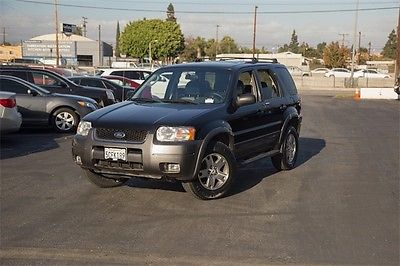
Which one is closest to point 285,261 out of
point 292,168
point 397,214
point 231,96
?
point 397,214

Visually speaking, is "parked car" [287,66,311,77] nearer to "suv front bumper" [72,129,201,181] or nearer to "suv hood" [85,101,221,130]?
"suv hood" [85,101,221,130]

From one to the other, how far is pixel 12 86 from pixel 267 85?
6.95 meters

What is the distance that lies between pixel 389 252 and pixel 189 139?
2.52m

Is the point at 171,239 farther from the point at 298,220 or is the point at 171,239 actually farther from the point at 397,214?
the point at 397,214

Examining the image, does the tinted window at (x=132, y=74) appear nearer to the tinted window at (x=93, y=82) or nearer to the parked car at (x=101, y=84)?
the parked car at (x=101, y=84)

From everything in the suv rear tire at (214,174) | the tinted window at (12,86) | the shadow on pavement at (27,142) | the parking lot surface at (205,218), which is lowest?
the shadow on pavement at (27,142)

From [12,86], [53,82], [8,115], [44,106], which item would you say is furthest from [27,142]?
[53,82]

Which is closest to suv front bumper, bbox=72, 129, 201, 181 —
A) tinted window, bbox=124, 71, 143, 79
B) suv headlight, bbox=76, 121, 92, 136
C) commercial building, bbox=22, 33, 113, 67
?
suv headlight, bbox=76, 121, 92, 136

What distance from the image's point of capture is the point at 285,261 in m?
4.43

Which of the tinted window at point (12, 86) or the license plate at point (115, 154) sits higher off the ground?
the tinted window at point (12, 86)

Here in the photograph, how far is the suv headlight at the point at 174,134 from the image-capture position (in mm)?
6000

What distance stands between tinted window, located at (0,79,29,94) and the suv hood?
633 cm

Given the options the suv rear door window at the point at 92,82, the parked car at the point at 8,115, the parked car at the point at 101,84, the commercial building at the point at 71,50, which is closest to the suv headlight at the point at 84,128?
the parked car at the point at 8,115

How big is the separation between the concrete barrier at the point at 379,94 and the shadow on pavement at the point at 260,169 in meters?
20.7
